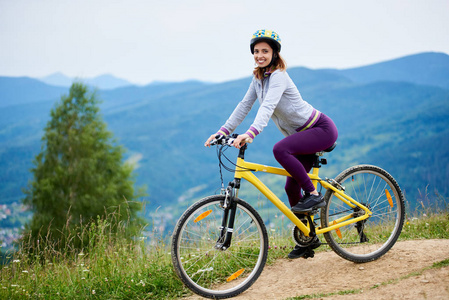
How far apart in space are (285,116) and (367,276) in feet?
5.38

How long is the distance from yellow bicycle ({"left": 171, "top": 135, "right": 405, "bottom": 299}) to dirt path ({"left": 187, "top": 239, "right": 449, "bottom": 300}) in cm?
15

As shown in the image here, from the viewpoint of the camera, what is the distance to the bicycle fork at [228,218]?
11.1 feet

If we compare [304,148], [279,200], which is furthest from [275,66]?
[279,200]

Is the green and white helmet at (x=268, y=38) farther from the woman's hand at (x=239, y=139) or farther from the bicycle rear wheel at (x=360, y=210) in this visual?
the bicycle rear wheel at (x=360, y=210)

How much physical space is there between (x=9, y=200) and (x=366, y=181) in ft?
398

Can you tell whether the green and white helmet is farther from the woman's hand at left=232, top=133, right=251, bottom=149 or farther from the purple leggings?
the woman's hand at left=232, top=133, right=251, bottom=149

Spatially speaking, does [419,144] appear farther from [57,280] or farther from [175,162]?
[57,280]

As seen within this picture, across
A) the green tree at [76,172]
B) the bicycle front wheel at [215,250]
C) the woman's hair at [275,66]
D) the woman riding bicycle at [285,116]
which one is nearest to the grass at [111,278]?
the bicycle front wheel at [215,250]

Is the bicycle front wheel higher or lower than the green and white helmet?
lower

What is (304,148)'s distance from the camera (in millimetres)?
3594

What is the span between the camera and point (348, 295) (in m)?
3.24

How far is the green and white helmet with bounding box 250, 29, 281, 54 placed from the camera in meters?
3.51

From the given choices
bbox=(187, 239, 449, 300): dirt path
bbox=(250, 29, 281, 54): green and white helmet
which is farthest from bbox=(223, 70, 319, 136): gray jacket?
bbox=(187, 239, 449, 300): dirt path

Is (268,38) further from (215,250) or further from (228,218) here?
(215,250)
